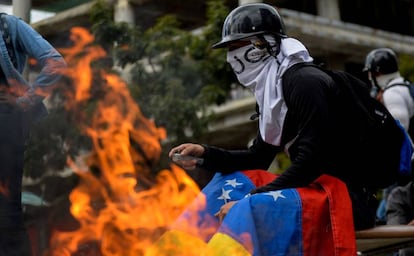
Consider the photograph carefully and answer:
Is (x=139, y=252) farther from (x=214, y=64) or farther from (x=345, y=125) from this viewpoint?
(x=214, y=64)

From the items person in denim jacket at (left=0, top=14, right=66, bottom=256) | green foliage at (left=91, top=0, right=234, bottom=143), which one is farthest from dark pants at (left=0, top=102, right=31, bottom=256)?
green foliage at (left=91, top=0, right=234, bottom=143)

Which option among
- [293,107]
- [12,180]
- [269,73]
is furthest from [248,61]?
[12,180]

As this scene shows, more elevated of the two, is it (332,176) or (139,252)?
(332,176)

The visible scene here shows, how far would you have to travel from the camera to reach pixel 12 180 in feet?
13.7

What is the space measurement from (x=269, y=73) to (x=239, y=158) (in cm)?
60

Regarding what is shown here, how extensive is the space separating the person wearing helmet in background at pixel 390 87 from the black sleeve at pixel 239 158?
1.52 m

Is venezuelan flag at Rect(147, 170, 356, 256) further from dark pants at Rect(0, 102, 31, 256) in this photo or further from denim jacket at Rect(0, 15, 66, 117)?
denim jacket at Rect(0, 15, 66, 117)

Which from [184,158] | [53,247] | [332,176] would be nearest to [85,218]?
[53,247]

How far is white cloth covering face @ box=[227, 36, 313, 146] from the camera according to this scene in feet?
13.1

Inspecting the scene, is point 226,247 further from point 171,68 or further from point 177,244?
point 171,68

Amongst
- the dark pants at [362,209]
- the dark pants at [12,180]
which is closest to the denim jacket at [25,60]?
the dark pants at [12,180]

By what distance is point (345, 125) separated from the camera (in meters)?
3.96

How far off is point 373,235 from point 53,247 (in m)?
1.93

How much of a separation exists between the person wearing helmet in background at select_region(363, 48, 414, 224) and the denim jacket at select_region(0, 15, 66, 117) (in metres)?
2.48
